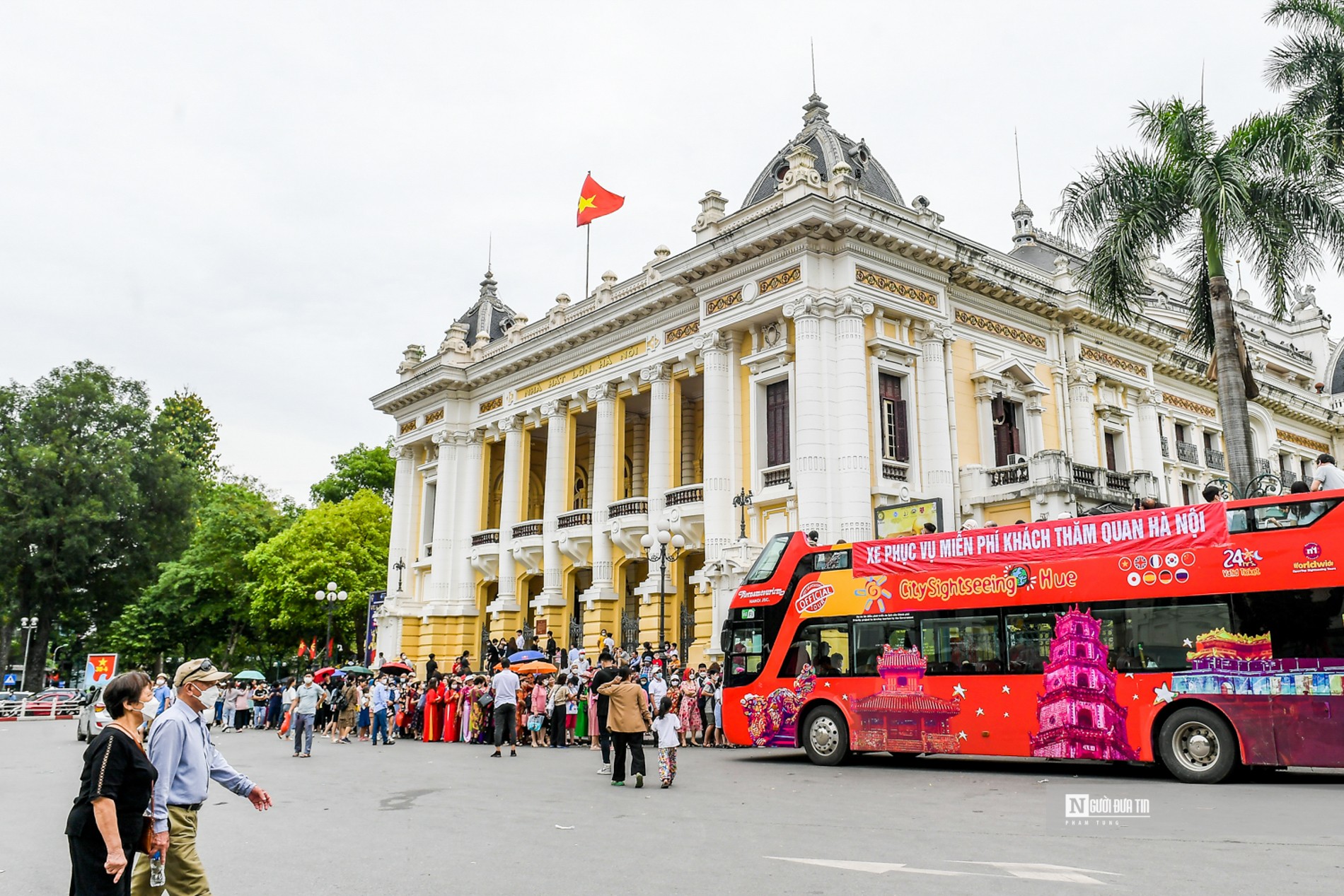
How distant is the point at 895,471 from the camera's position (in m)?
27.1

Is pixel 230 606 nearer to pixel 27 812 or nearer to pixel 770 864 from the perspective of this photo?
pixel 27 812

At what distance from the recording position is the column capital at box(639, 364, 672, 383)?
32.0 m

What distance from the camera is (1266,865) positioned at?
283 inches

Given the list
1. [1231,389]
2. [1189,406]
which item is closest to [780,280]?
[1231,389]

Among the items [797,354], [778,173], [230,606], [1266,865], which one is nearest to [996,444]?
[797,354]

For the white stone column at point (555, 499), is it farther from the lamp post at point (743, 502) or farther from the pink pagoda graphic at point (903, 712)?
the pink pagoda graphic at point (903, 712)

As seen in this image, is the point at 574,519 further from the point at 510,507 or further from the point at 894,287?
the point at 894,287

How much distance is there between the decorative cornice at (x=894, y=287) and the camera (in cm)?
2706

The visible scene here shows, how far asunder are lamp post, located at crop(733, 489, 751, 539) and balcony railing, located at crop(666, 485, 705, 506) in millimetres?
2392

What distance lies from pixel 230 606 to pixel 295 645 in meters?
4.20

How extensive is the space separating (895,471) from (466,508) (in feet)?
63.7

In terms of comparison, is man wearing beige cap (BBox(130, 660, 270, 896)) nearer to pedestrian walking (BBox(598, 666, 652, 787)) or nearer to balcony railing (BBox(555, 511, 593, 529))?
pedestrian walking (BBox(598, 666, 652, 787))

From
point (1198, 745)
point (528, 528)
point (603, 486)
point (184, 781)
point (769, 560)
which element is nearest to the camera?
point (184, 781)

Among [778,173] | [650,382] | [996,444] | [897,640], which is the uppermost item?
[778,173]
